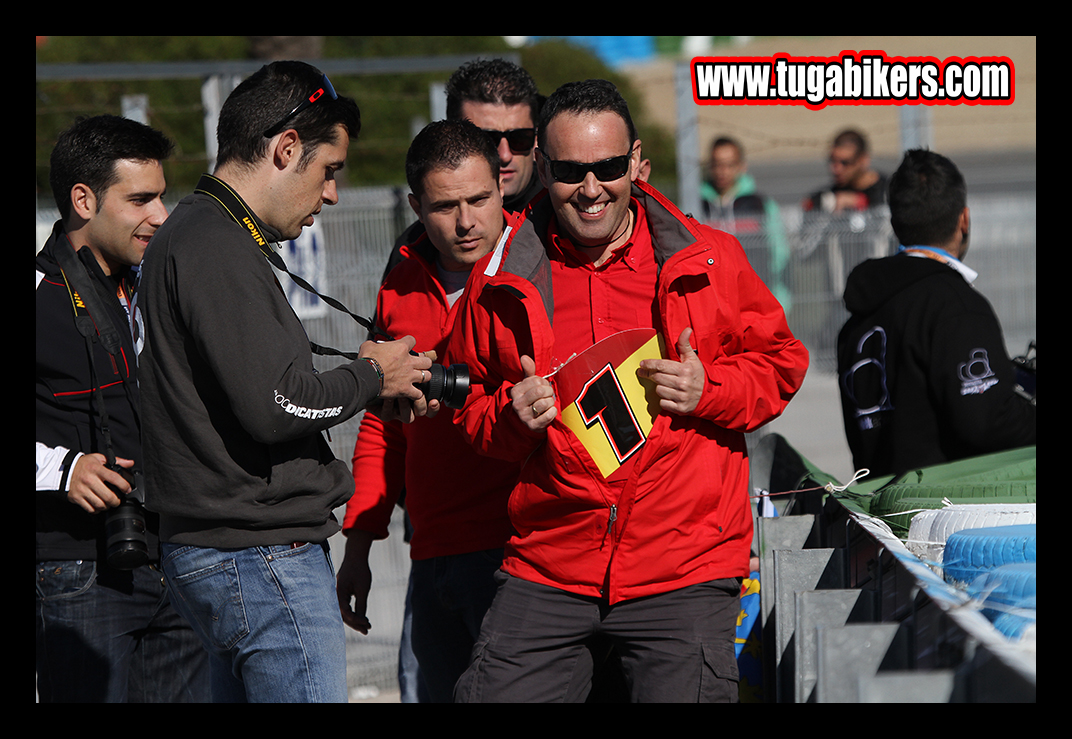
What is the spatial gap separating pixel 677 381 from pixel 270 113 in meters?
1.24

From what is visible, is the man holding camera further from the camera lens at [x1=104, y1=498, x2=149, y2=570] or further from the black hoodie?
the black hoodie

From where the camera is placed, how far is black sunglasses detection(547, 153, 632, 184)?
2.94 metres

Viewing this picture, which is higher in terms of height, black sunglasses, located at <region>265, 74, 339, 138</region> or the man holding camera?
black sunglasses, located at <region>265, 74, 339, 138</region>

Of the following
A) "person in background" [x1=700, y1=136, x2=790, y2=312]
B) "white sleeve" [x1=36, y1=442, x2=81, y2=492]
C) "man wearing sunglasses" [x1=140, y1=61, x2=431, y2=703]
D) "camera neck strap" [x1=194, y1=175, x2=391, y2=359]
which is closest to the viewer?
"man wearing sunglasses" [x1=140, y1=61, x2=431, y2=703]

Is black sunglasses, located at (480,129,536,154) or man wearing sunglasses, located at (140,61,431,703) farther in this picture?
black sunglasses, located at (480,129,536,154)

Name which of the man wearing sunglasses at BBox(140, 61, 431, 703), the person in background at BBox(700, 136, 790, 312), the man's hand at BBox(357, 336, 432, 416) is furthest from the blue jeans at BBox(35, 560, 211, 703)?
the person in background at BBox(700, 136, 790, 312)

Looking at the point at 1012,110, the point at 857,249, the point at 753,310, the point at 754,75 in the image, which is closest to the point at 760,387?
the point at 753,310

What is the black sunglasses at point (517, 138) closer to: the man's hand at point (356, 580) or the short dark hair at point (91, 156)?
the short dark hair at point (91, 156)

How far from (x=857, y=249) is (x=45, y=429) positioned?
6.56 m

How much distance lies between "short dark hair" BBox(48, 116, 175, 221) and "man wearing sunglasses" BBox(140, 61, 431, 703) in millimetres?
899

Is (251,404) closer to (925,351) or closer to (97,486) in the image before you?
(97,486)

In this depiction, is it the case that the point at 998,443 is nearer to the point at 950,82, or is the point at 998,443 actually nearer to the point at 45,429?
the point at 45,429

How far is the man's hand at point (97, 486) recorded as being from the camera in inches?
123

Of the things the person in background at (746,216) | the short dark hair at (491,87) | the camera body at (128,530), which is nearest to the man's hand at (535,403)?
the camera body at (128,530)
